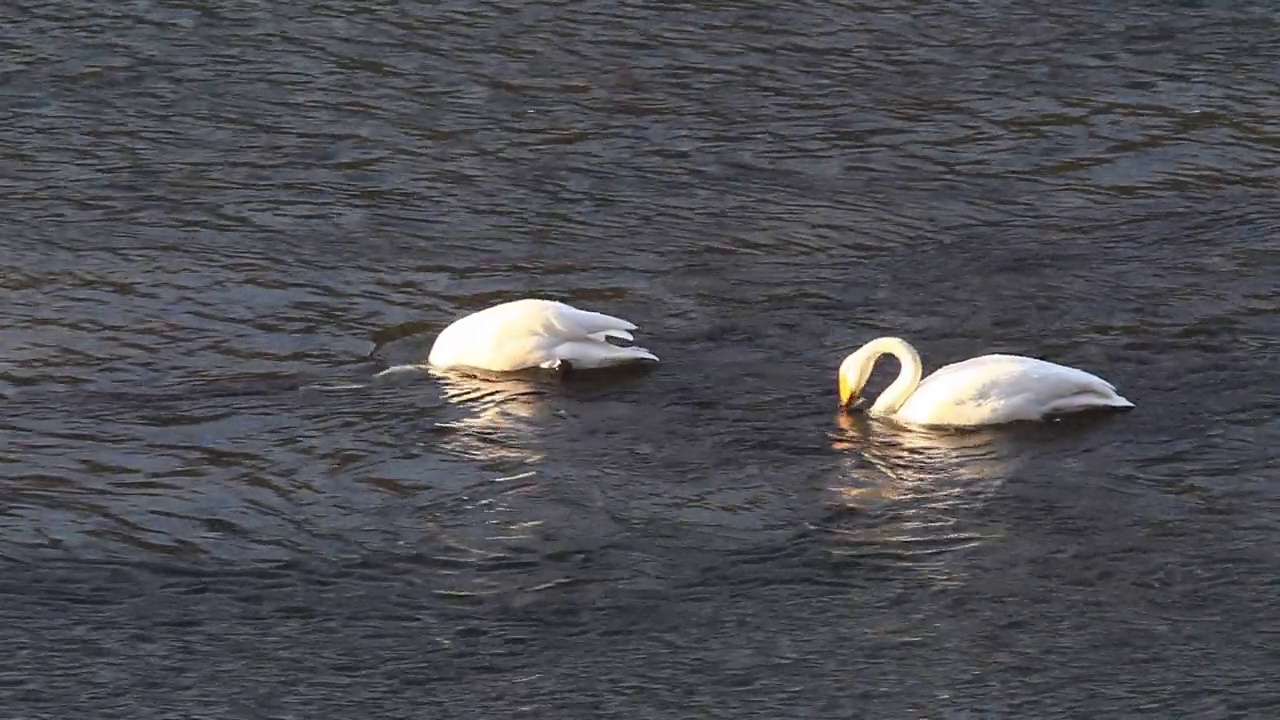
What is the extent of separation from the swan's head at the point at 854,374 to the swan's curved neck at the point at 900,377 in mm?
90

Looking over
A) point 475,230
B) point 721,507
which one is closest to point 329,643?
point 721,507

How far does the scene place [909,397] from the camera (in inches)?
430

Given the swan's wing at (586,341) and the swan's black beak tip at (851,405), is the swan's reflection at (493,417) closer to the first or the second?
the swan's wing at (586,341)

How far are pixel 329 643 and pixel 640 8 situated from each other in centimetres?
876

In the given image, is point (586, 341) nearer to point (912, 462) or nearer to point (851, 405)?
point (851, 405)

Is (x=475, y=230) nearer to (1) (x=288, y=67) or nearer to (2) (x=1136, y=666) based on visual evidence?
(1) (x=288, y=67)

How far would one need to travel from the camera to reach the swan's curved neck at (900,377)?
10922mm

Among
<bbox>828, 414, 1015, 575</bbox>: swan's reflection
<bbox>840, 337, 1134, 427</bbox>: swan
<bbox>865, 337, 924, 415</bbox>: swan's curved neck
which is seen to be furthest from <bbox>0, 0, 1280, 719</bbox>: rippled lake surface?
<bbox>865, 337, 924, 415</bbox>: swan's curved neck

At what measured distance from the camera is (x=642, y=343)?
38.5 feet

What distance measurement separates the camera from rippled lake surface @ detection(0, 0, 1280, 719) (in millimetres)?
8617

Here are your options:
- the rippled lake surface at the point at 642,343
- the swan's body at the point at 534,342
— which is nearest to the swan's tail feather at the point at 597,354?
the swan's body at the point at 534,342

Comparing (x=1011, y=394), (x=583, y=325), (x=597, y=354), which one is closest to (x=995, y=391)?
(x=1011, y=394)

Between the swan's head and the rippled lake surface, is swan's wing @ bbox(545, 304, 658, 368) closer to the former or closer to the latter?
the rippled lake surface

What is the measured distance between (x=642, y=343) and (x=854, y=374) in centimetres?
136
